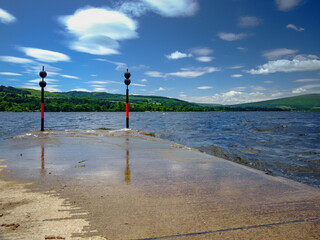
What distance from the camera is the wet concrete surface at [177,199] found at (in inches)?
91.3

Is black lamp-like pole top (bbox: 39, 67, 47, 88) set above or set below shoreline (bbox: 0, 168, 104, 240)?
above

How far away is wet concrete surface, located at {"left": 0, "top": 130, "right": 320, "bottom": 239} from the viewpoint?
2.32 meters

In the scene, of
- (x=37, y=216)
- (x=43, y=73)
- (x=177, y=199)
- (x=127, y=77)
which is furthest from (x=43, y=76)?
(x=177, y=199)

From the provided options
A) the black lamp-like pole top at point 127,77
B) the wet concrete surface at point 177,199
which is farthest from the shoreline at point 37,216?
the black lamp-like pole top at point 127,77

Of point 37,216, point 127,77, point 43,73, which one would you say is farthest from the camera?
point 127,77

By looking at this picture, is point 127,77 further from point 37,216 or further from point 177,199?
point 37,216

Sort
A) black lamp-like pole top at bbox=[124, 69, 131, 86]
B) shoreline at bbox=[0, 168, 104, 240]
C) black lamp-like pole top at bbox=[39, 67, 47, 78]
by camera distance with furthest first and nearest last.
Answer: black lamp-like pole top at bbox=[124, 69, 131, 86] → black lamp-like pole top at bbox=[39, 67, 47, 78] → shoreline at bbox=[0, 168, 104, 240]

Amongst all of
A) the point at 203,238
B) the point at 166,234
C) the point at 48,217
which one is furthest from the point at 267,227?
the point at 48,217

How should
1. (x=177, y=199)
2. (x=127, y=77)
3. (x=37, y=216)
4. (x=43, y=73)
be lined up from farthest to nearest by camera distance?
1. (x=127, y=77)
2. (x=43, y=73)
3. (x=177, y=199)
4. (x=37, y=216)

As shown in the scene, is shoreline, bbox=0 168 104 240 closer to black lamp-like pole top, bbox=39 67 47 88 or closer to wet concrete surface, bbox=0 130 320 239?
wet concrete surface, bbox=0 130 320 239

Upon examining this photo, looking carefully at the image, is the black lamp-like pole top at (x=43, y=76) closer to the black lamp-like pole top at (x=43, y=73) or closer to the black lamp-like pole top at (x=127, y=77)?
the black lamp-like pole top at (x=43, y=73)

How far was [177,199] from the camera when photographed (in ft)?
10.4

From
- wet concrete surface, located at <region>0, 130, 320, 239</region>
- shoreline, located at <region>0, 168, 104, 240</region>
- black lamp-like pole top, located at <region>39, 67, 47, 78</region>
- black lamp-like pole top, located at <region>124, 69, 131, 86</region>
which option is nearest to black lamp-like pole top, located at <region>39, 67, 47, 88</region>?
black lamp-like pole top, located at <region>39, 67, 47, 78</region>

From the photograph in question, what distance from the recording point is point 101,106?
152 meters
